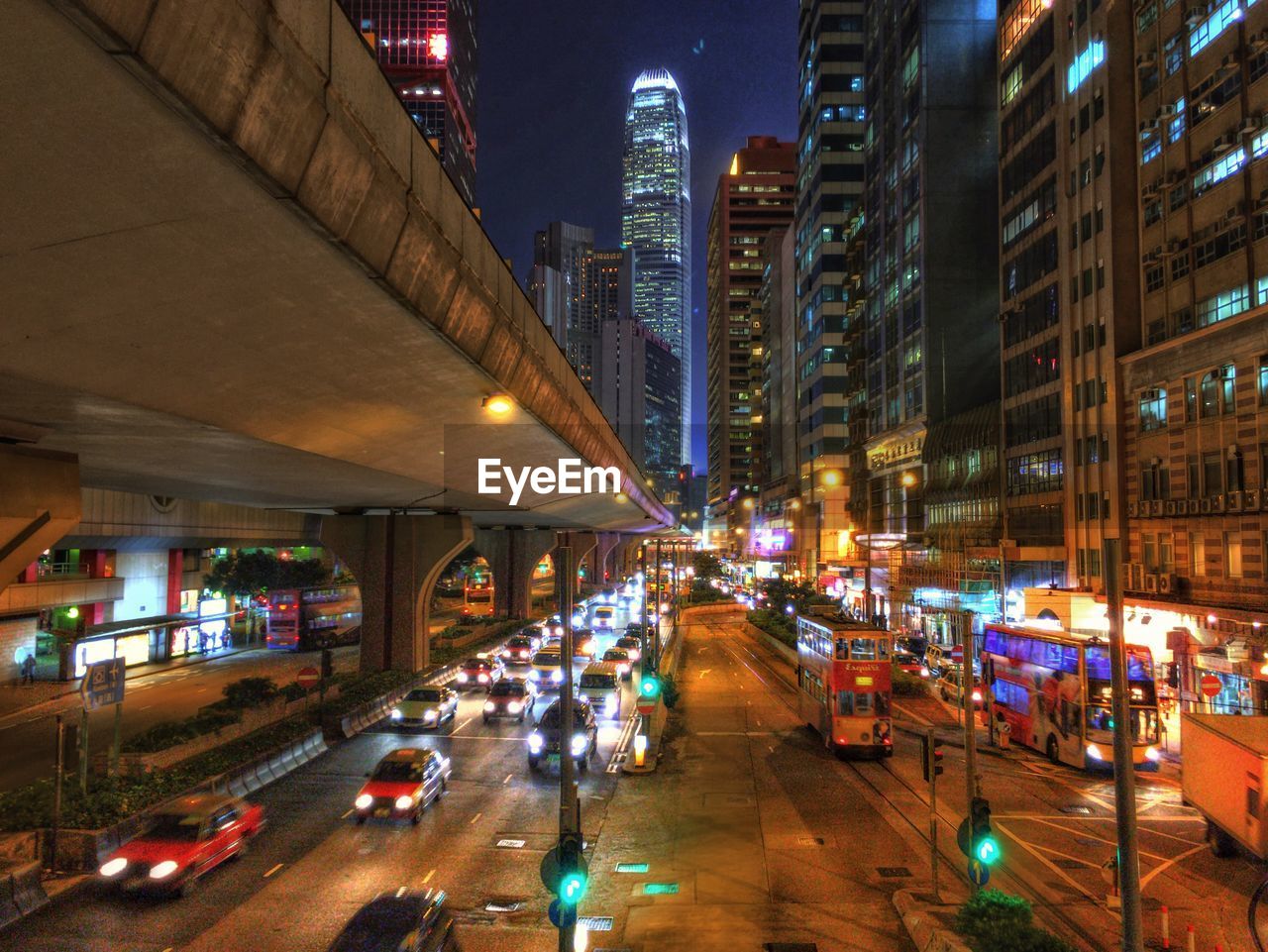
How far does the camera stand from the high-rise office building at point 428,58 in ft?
522

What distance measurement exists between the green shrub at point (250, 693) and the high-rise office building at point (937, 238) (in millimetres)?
44951

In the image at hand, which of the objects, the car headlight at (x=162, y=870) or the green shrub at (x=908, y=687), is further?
the green shrub at (x=908, y=687)

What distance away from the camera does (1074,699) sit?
76.5 ft

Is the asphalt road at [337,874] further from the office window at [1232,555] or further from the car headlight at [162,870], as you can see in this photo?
the office window at [1232,555]

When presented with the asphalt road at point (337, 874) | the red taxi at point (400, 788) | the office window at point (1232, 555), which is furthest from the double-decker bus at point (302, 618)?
the office window at point (1232, 555)

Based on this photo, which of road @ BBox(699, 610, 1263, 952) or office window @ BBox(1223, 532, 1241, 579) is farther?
office window @ BBox(1223, 532, 1241, 579)

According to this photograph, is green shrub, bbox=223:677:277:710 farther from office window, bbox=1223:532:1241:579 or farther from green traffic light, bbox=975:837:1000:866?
office window, bbox=1223:532:1241:579

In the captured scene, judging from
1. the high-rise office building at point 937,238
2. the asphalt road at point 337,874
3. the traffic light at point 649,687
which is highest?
the high-rise office building at point 937,238

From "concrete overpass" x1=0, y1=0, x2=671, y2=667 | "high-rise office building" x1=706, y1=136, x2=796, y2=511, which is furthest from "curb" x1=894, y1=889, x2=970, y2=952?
"high-rise office building" x1=706, y1=136, x2=796, y2=511

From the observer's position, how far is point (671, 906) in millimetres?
14070

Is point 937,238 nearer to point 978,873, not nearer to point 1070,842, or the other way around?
point 1070,842

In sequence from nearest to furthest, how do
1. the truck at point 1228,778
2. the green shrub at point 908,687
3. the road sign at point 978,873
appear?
the road sign at point 978,873 < the truck at point 1228,778 < the green shrub at point 908,687

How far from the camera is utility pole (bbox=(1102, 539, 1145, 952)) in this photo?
9.36m

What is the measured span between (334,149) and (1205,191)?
125 feet
